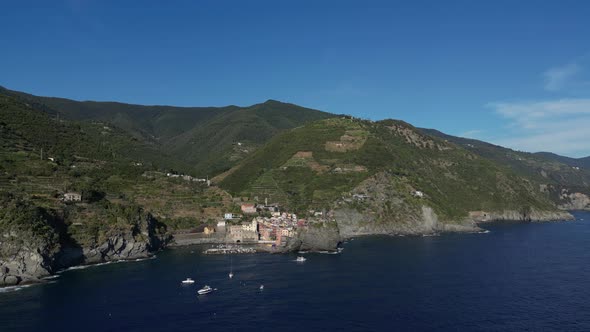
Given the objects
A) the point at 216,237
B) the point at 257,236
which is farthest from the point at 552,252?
→ the point at 216,237

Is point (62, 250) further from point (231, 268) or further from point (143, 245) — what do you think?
point (231, 268)

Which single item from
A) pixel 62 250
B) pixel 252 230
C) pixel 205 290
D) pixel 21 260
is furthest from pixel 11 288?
pixel 252 230

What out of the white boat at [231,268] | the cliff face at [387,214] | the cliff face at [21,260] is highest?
the cliff face at [387,214]

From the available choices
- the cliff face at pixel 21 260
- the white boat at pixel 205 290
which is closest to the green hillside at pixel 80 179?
the cliff face at pixel 21 260

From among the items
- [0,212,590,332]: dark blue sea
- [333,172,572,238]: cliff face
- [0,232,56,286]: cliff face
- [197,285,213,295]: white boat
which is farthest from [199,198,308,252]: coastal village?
[0,232,56,286]: cliff face

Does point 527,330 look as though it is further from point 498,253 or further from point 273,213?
point 273,213

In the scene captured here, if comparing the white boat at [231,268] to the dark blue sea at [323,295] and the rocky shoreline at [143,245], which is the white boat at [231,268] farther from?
the rocky shoreline at [143,245]

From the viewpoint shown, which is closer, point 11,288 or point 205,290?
point 205,290
